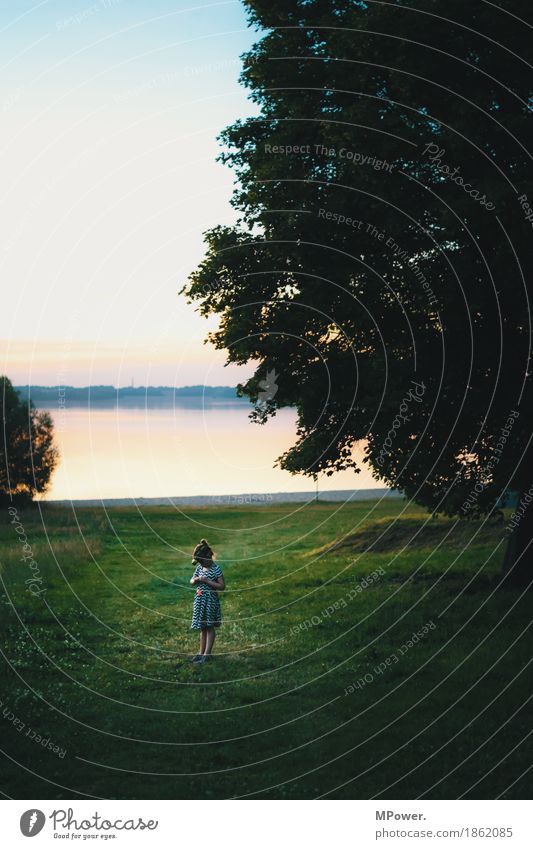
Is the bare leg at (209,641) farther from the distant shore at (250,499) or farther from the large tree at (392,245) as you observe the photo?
the distant shore at (250,499)

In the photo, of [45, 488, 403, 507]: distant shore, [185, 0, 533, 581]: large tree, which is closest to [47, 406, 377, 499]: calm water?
[45, 488, 403, 507]: distant shore

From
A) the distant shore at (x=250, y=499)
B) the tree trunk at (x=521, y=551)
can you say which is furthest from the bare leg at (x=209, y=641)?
the distant shore at (x=250, y=499)

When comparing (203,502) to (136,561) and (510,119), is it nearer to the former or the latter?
(136,561)

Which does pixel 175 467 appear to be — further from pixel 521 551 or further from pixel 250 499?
pixel 521 551

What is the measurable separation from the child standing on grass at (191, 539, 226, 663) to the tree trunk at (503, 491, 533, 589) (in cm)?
823

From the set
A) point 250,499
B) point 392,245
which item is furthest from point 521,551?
point 250,499

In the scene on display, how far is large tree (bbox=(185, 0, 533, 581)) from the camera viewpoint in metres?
20.8

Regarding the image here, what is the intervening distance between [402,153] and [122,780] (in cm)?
1466

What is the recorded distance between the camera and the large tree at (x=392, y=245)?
821 inches

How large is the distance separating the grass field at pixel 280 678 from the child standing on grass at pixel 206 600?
0.42 metres

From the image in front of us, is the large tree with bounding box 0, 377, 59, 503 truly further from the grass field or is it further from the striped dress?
the striped dress

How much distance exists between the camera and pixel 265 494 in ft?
184

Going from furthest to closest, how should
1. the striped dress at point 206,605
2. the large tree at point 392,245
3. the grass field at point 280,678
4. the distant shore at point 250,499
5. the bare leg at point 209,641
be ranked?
1. the distant shore at point 250,499
2. the large tree at point 392,245
3. the bare leg at point 209,641
4. the striped dress at point 206,605
5. the grass field at point 280,678

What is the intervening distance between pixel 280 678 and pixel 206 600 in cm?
248
